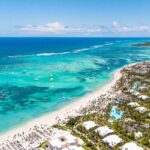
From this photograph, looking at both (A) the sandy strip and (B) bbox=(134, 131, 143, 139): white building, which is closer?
(B) bbox=(134, 131, 143, 139): white building

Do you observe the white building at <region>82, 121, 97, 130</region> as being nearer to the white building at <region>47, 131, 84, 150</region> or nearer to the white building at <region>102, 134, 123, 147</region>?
the white building at <region>47, 131, 84, 150</region>

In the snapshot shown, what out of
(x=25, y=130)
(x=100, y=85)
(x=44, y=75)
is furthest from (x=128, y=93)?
(x=44, y=75)

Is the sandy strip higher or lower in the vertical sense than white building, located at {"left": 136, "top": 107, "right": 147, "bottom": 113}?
lower

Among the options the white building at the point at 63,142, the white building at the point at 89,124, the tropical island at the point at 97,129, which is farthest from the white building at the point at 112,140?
the white building at the point at 89,124

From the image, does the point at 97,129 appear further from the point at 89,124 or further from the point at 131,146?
the point at 131,146

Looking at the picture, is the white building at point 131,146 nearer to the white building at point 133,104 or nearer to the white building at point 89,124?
the white building at point 89,124

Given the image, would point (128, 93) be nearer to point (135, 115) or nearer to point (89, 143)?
point (135, 115)

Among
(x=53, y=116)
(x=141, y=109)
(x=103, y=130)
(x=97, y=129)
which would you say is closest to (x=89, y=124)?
(x=97, y=129)

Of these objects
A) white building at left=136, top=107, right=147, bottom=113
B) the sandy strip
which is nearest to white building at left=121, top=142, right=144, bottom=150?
white building at left=136, top=107, right=147, bottom=113
